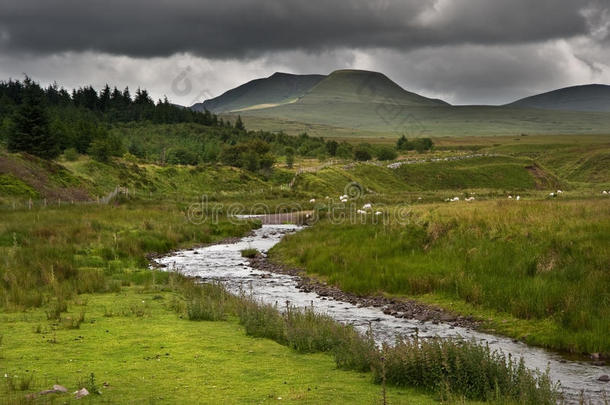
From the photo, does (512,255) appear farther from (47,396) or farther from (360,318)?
(47,396)

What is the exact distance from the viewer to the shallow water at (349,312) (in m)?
11.6

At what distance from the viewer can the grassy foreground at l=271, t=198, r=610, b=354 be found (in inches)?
592

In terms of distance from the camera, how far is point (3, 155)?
195ft

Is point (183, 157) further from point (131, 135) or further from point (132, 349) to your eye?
point (132, 349)

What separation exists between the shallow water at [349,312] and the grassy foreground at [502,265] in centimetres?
114

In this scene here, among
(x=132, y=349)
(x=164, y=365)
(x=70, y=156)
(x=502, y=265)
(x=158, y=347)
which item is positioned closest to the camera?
(x=164, y=365)

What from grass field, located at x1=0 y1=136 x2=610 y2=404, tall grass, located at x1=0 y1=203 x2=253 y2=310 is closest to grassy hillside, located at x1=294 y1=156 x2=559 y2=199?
tall grass, located at x1=0 y1=203 x2=253 y2=310

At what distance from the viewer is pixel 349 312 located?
1794 centimetres

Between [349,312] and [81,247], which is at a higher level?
[81,247]

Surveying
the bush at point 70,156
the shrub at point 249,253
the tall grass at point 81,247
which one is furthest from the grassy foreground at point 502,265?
the bush at point 70,156

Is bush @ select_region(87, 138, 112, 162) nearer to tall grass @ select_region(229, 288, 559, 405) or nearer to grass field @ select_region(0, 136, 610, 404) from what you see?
grass field @ select_region(0, 136, 610, 404)

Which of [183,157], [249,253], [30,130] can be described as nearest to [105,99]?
[183,157]

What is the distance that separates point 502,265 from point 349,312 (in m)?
5.88

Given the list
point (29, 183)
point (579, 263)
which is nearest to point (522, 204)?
point (579, 263)
